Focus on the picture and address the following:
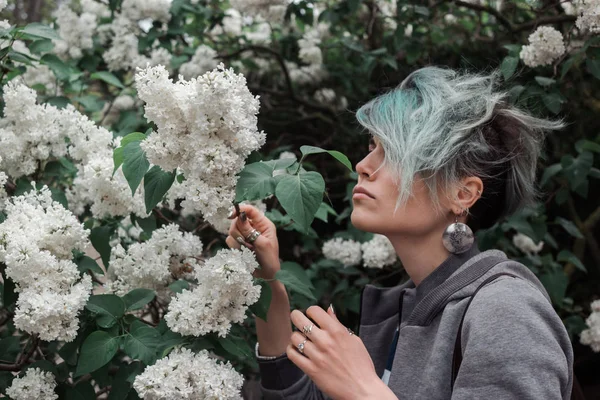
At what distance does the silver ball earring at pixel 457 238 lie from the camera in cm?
163

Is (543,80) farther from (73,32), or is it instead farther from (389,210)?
(73,32)

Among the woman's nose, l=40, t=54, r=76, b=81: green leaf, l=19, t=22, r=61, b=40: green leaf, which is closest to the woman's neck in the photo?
the woman's nose

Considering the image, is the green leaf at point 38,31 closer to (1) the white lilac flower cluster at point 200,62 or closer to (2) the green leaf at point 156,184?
(2) the green leaf at point 156,184

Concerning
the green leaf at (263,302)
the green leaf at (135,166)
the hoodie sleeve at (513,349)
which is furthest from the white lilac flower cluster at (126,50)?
the hoodie sleeve at (513,349)

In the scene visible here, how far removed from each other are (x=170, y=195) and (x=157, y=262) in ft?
0.60

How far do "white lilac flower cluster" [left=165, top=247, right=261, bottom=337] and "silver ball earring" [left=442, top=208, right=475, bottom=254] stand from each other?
49 cm

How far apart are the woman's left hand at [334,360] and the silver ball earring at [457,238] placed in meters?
0.37

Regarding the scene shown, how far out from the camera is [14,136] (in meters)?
1.84

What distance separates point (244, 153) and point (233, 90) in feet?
0.46

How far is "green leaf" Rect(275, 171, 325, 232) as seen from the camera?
4.53 ft

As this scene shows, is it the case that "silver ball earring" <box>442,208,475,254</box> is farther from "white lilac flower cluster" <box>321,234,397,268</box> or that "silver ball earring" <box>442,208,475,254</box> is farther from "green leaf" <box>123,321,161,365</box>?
"white lilac flower cluster" <box>321,234,397,268</box>

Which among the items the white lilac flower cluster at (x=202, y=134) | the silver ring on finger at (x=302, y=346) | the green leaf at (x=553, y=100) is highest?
the white lilac flower cluster at (x=202, y=134)

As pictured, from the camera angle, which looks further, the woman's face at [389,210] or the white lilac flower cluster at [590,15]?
the white lilac flower cluster at [590,15]

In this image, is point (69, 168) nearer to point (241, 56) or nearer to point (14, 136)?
point (14, 136)
